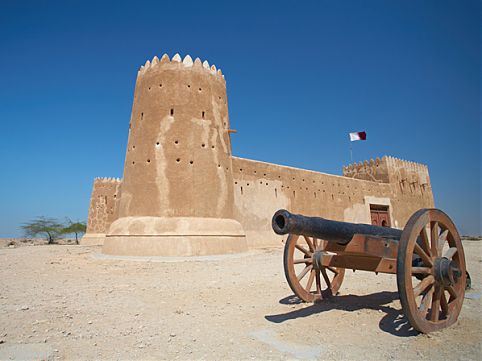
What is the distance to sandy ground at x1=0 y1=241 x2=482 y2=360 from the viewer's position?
2758 mm

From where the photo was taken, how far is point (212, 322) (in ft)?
11.8

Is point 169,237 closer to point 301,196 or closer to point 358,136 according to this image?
point 301,196

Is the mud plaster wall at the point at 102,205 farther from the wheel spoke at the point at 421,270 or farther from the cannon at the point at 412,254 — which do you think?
the wheel spoke at the point at 421,270

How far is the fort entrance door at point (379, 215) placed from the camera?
70.7 ft

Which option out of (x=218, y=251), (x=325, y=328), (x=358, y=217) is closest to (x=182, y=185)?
(x=218, y=251)

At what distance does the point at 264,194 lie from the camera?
15.6 metres

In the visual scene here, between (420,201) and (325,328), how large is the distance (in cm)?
2519

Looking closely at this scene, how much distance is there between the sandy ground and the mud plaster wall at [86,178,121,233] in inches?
589

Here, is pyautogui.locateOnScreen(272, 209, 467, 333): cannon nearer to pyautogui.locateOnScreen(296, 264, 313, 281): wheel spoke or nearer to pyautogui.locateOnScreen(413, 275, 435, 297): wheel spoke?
pyautogui.locateOnScreen(413, 275, 435, 297): wheel spoke

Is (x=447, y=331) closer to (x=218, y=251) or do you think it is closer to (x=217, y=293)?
(x=217, y=293)

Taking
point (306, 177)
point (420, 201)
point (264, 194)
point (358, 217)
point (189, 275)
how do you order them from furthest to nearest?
point (420, 201) → point (358, 217) → point (306, 177) → point (264, 194) → point (189, 275)

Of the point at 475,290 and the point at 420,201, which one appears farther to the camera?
the point at 420,201

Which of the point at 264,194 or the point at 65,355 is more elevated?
the point at 264,194

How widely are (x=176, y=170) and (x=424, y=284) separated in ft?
29.6
